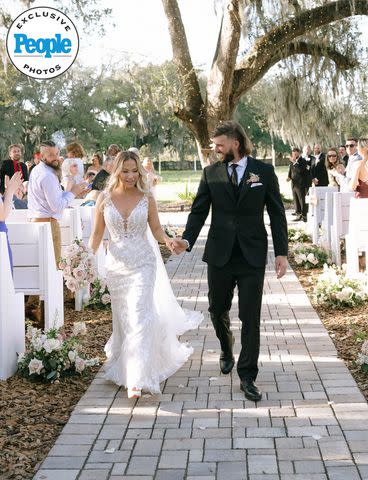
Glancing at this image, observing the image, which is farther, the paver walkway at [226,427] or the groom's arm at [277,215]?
the groom's arm at [277,215]

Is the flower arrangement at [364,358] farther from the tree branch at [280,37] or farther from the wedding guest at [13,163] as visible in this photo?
the tree branch at [280,37]

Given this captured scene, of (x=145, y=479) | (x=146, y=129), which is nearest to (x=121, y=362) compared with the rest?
(x=145, y=479)

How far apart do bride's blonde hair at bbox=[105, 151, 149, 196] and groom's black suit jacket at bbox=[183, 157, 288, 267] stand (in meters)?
0.58

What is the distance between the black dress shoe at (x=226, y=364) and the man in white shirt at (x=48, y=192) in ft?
9.73

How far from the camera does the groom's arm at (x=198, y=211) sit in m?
6.07

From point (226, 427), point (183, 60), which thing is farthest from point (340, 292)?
point (183, 60)

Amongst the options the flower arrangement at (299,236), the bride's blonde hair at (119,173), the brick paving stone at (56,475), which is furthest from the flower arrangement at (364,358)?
the flower arrangement at (299,236)

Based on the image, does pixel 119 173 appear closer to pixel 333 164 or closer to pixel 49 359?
→ pixel 49 359

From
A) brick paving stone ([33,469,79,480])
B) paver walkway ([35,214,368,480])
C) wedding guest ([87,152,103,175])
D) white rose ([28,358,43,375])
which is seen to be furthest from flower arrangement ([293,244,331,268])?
brick paving stone ([33,469,79,480])

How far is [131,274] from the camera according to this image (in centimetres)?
625

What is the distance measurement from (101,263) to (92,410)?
5260mm

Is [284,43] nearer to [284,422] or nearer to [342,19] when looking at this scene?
[342,19]

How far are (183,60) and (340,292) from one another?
10363 millimetres

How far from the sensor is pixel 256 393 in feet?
18.9
